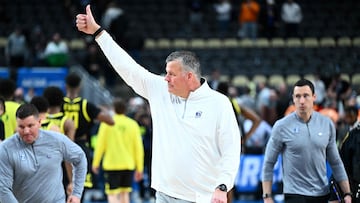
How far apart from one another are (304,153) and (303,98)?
57 cm

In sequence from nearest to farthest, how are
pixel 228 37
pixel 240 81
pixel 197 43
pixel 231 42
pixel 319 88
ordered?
pixel 319 88
pixel 240 81
pixel 197 43
pixel 231 42
pixel 228 37

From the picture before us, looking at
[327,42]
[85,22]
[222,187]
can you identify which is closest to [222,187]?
[222,187]

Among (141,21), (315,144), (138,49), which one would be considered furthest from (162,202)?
(141,21)

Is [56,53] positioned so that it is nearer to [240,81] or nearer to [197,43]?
[240,81]

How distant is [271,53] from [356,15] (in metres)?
4.82

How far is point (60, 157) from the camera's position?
8.23 m

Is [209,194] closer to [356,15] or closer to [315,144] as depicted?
[315,144]

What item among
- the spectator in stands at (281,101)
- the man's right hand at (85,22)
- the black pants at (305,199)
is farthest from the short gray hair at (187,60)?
the spectator in stands at (281,101)

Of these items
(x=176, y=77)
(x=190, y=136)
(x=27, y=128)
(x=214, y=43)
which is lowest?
(x=190, y=136)

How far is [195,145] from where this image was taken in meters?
7.54

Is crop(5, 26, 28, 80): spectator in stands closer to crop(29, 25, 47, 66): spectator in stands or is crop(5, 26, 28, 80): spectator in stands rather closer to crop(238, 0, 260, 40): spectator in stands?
crop(29, 25, 47, 66): spectator in stands

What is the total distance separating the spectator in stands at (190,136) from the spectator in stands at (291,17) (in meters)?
22.5

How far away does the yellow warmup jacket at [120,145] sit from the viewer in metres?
14.9

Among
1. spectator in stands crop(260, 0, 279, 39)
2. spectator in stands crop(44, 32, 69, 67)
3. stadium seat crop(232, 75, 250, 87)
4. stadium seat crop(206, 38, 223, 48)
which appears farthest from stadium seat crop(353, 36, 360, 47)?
spectator in stands crop(44, 32, 69, 67)
